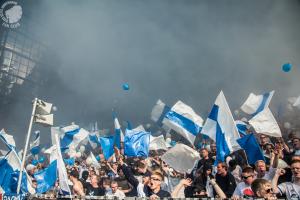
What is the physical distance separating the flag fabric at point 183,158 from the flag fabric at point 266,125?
1760 mm

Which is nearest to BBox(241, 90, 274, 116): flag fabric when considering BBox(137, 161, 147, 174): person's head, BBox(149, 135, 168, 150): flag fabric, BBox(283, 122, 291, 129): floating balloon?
BBox(283, 122, 291, 129): floating balloon

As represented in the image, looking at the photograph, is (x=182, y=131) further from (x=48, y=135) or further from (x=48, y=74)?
(x=48, y=74)

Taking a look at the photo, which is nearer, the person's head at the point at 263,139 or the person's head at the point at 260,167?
the person's head at the point at 260,167

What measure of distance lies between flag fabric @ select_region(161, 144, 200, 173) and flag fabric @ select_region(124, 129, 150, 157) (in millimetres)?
2117

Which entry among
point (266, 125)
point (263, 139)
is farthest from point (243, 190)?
point (266, 125)

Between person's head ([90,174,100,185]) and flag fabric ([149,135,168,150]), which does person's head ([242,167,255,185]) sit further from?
flag fabric ([149,135,168,150])

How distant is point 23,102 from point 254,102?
23.1m

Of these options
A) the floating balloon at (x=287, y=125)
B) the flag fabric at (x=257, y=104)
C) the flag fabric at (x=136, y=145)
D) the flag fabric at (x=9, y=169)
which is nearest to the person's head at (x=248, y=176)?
the flag fabric at (x=257, y=104)

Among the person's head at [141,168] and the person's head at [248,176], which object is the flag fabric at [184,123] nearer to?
the person's head at [141,168]

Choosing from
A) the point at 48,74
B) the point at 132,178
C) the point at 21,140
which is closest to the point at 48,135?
the point at 21,140

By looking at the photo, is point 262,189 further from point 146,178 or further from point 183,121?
point 183,121

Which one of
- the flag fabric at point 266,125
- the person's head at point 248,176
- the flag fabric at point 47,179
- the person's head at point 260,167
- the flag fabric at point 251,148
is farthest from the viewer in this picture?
the flag fabric at point 266,125

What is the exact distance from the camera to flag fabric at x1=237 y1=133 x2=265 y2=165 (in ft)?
18.1

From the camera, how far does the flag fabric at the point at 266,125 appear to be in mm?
6770
